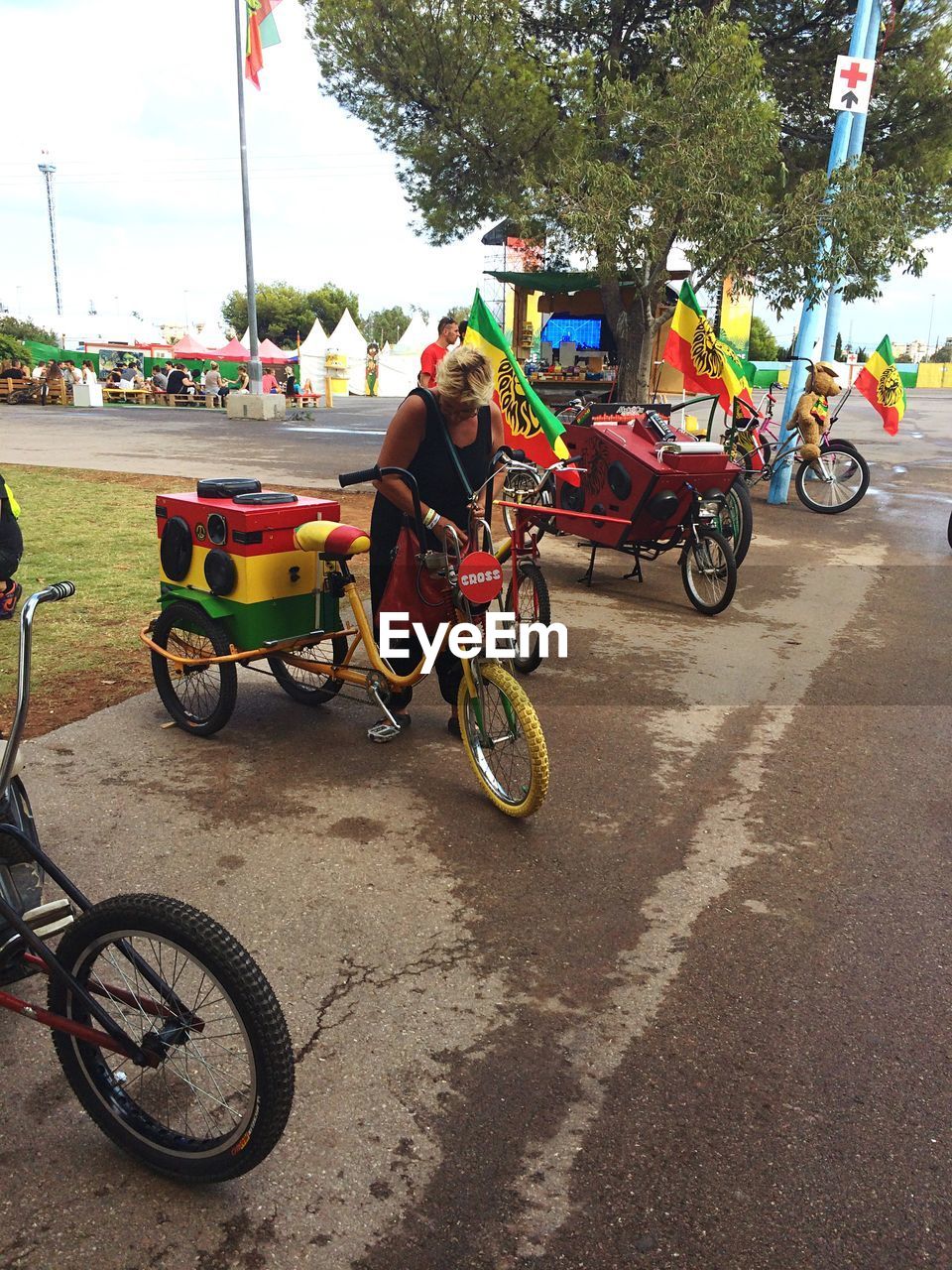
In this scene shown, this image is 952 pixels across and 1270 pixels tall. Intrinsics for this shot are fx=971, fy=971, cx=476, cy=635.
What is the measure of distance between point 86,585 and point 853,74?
10253mm

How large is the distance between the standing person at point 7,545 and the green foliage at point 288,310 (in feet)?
268

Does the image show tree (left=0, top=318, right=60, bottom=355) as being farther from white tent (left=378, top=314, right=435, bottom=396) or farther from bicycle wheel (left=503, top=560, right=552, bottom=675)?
bicycle wheel (left=503, top=560, right=552, bottom=675)

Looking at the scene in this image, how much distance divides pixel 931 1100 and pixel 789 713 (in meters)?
3.09

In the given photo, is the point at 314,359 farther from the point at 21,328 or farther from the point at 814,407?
the point at 21,328

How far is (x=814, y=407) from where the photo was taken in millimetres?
12008

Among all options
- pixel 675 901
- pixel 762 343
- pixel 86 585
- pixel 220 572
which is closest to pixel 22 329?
pixel 762 343

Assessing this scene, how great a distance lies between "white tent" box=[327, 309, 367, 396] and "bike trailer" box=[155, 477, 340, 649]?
137 ft

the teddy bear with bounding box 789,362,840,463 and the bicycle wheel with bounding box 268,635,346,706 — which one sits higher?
the teddy bear with bounding box 789,362,840,463

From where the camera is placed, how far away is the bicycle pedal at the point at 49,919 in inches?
91.7

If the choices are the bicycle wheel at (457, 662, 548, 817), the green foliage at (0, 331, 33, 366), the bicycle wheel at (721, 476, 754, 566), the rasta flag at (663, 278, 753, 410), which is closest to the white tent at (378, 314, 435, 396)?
the green foliage at (0, 331, 33, 366)

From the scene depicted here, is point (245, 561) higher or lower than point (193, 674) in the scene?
higher

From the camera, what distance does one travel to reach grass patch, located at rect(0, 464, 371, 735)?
5449 mm

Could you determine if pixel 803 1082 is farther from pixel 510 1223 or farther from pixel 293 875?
pixel 293 875

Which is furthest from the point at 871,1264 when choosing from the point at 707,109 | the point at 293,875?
the point at 707,109
